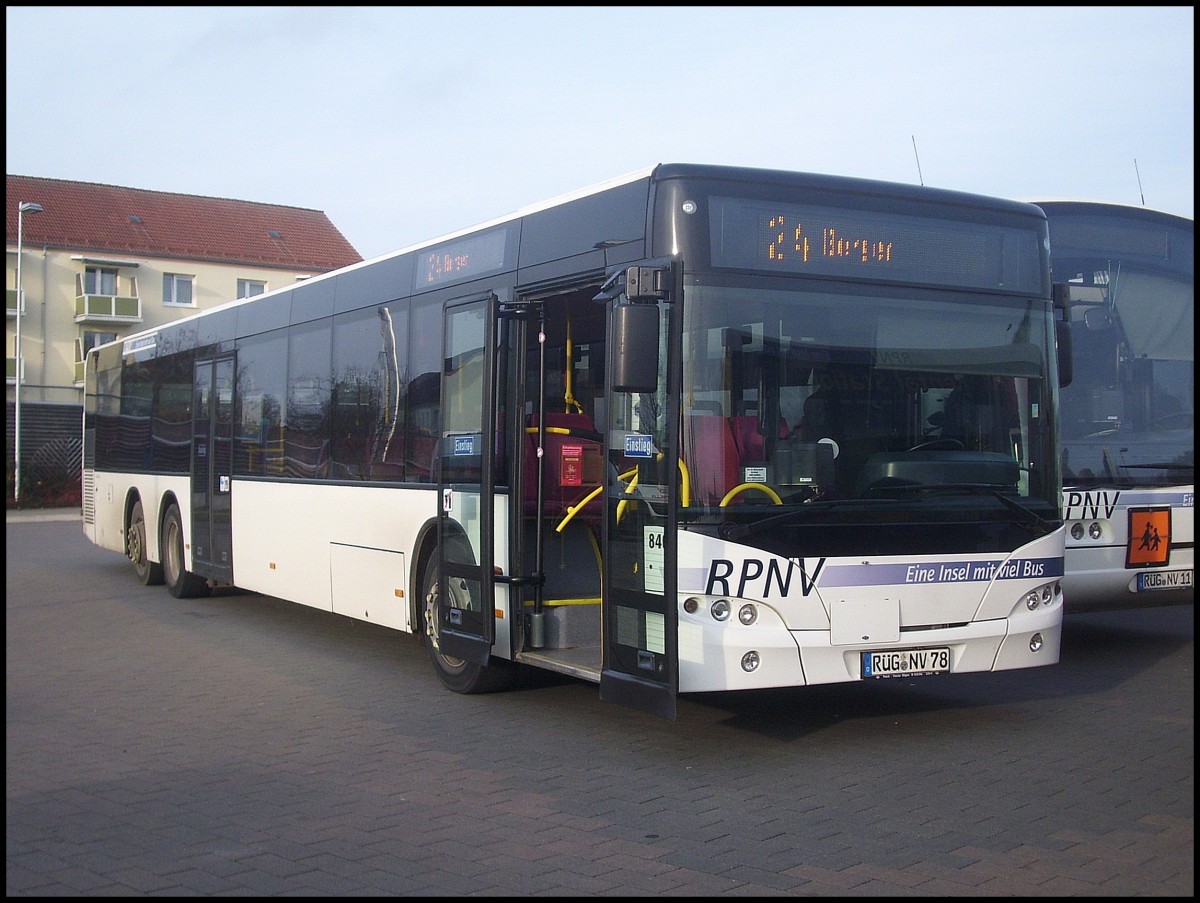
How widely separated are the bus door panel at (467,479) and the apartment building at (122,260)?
4780cm

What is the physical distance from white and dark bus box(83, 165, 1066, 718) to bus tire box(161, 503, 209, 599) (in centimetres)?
696

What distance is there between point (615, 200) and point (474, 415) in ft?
6.54

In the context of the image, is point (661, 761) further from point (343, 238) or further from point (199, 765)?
point (343, 238)

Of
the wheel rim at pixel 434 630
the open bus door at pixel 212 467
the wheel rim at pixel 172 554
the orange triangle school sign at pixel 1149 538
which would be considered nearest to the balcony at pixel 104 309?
the wheel rim at pixel 172 554

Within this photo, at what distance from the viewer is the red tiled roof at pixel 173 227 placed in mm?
59219

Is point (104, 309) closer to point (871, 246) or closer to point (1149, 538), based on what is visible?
point (1149, 538)

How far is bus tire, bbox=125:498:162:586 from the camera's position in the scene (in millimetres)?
17266

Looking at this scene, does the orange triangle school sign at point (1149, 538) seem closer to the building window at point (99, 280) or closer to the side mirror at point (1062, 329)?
the side mirror at point (1062, 329)

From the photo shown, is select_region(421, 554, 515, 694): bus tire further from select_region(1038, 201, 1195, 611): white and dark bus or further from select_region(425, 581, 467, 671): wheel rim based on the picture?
select_region(1038, 201, 1195, 611): white and dark bus

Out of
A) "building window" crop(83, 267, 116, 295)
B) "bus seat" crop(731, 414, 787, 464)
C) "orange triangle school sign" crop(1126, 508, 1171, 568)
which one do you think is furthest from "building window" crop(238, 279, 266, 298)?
"bus seat" crop(731, 414, 787, 464)

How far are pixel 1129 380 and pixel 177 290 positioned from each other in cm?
5696

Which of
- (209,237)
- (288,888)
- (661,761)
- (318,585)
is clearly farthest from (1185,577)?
(209,237)

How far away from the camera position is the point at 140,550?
17.5 metres

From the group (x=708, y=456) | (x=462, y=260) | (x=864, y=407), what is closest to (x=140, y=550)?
(x=462, y=260)
